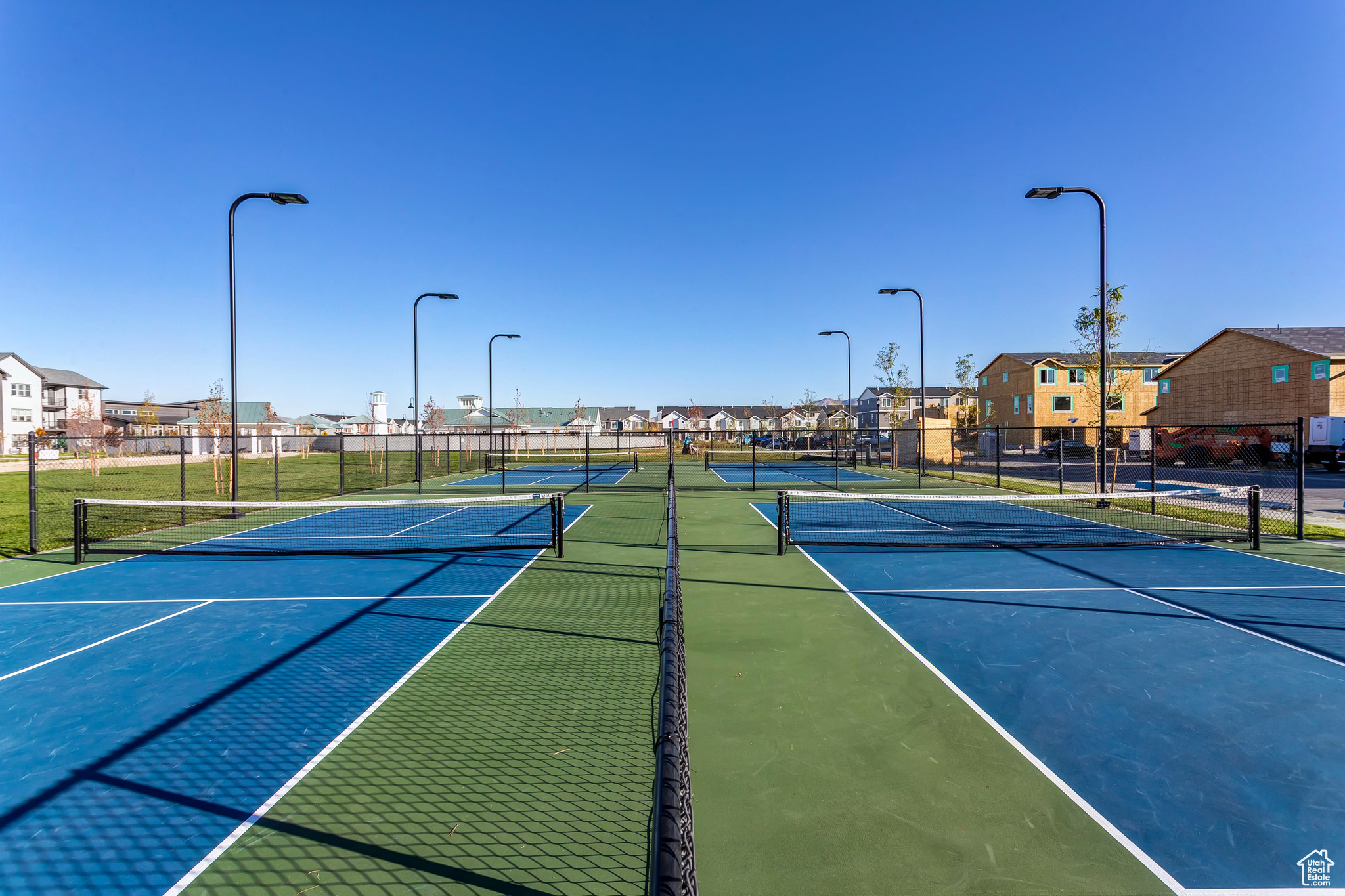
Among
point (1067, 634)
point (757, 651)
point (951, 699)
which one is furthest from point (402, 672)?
point (1067, 634)

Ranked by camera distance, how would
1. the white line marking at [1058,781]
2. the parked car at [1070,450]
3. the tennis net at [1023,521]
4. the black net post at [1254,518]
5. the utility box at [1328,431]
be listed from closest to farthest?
the white line marking at [1058,781] → the black net post at [1254,518] → the tennis net at [1023,521] → the utility box at [1328,431] → the parked car at [1070,450]

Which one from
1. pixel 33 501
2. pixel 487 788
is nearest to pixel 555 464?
pixel 33 501

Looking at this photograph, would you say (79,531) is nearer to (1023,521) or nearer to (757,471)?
(1023,521)

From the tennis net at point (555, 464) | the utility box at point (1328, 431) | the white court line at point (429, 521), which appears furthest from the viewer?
the tennis net at point (555, 464)

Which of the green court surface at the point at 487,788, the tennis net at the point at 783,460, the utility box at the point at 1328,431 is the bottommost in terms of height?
the green court surface at the point at 487,788

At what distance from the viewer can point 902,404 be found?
4853 centimetres

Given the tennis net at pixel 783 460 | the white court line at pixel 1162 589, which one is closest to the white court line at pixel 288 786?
the white court line at pixel 1162 589

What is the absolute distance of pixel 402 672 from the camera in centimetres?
632

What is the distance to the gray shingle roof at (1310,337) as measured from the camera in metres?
33.8

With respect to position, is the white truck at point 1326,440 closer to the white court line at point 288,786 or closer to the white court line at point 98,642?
the white court line at point 288,786

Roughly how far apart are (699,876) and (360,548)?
1177cm

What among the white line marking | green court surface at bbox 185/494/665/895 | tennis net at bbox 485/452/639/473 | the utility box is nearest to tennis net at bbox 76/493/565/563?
green court surface at bbox 185/494/665/895

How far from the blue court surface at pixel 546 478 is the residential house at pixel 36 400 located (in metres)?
41.4

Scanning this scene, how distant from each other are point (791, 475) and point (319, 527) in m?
21.9
